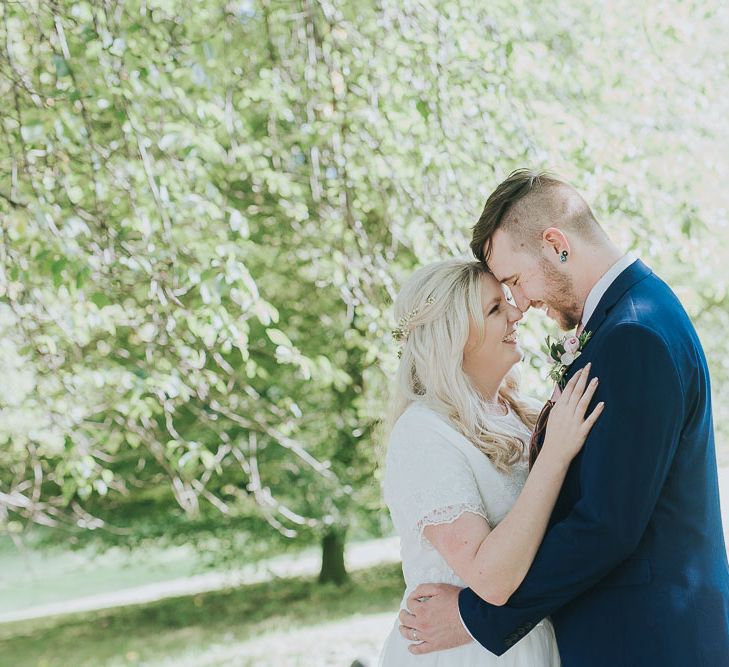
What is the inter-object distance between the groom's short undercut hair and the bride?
245mm

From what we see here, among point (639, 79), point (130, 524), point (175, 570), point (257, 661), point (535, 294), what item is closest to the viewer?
point (535, 294)

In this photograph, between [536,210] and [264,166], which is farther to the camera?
[264,166]

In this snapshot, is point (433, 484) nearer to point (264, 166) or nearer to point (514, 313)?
point (514, 313)

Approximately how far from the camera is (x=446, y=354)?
2469mm

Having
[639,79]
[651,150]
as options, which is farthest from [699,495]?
[651,150]

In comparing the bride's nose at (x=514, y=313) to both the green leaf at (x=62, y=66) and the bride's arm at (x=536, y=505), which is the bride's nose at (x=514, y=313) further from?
the green leaf at (x=62, y=66)

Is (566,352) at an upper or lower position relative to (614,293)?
lower

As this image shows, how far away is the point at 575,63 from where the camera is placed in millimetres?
7617

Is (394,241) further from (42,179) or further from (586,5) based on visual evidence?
(586,5)

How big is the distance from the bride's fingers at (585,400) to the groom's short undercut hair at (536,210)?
37cm

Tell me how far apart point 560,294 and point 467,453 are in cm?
44

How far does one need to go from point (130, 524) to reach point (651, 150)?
286 inches

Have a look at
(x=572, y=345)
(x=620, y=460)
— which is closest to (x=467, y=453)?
(x=572, y=345)

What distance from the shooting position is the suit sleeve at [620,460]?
1.93 meters
